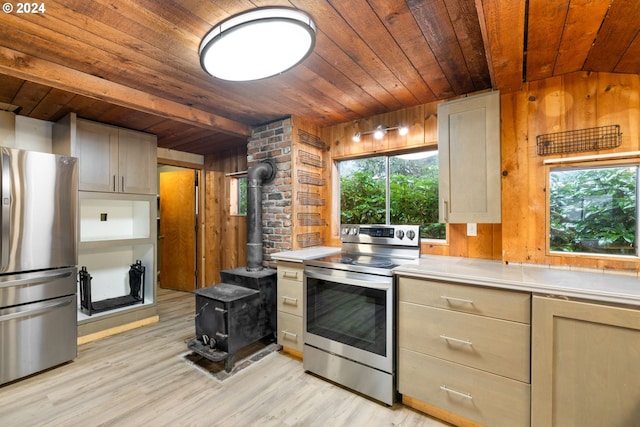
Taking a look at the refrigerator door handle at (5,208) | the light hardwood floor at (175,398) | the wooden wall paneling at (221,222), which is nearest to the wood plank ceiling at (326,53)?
the refrigerator door handle at (5,208)

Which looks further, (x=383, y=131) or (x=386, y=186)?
(x=386, y=186)

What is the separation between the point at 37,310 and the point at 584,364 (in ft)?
11.8

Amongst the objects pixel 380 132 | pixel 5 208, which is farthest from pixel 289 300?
pixel 5 208

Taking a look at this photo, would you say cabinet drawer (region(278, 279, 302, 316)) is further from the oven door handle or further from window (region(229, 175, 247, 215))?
window (region(229, 175, 247, 215))

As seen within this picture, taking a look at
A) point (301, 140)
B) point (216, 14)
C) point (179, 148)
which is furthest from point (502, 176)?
point (179, 148)

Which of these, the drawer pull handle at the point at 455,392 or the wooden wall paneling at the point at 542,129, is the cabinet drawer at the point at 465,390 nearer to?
the drawer pull handle at the point at 455,392

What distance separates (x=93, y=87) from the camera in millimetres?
2096

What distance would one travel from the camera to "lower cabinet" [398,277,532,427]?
1.53 meters

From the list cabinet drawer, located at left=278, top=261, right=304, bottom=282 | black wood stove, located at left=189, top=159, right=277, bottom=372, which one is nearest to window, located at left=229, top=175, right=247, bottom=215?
black wood stove, located at left=189, top=159, right=277, bottom=372

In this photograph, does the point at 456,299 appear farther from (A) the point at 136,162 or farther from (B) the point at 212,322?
(A) the point at 136,162

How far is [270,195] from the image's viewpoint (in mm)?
3086

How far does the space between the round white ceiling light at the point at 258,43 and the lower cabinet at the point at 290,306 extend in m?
1.56

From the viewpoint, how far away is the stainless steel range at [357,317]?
1896mm

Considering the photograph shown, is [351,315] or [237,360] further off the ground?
[351,315]
